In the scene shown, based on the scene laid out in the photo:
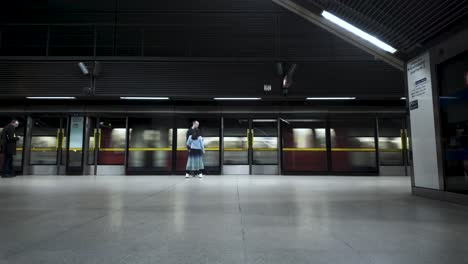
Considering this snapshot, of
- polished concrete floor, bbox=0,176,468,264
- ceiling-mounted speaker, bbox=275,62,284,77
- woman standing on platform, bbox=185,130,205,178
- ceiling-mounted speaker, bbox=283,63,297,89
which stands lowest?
polished concrete floor, bbox=0,176,468,264

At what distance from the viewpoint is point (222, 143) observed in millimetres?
10461

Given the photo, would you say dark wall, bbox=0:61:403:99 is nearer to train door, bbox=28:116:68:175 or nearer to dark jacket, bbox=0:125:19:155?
dark jacket, bbox=0:125:19:155

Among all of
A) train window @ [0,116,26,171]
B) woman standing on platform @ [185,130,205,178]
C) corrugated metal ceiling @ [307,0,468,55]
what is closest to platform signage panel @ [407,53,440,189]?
corrugated metal ceiling @ [307,0,468,55]

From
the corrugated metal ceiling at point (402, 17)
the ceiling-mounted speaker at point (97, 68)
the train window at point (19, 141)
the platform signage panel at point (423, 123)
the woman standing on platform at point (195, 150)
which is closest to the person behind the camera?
the corrugated metal ceiling at point (402, 17)

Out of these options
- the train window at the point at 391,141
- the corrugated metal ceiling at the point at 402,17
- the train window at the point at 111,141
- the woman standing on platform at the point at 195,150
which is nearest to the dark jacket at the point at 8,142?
the train window at the point at 111,141

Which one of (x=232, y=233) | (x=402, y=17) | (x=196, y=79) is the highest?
(x=196, y=79)

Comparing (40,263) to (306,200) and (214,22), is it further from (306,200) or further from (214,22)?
(214,22)

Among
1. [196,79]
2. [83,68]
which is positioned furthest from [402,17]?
[83,68]

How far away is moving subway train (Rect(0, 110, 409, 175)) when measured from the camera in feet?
33.9

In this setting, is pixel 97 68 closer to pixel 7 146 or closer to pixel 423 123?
pixel 7 146

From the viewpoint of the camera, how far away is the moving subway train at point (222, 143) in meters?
10.3

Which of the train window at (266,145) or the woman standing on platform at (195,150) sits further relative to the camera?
the train window at (266,145)

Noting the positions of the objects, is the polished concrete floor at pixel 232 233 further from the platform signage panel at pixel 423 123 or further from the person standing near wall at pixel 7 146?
the person standing near wall at pixel 7 146

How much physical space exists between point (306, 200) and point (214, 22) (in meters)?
8.83
